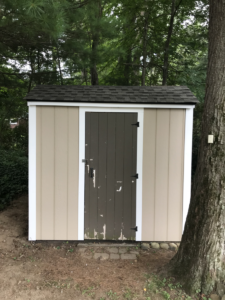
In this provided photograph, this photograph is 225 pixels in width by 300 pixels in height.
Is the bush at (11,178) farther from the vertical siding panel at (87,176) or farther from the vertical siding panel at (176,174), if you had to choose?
the vertical siding panel at (176,174)

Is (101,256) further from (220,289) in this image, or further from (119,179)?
(220,289)

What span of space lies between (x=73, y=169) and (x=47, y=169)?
1.34ft

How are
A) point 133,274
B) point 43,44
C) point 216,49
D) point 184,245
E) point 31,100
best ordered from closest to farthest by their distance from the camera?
point 216,49 → point 184,245 → point 133,274 → point 31,100 → point 43,44

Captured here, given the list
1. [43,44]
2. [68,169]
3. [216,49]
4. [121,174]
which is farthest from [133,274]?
[43,44]

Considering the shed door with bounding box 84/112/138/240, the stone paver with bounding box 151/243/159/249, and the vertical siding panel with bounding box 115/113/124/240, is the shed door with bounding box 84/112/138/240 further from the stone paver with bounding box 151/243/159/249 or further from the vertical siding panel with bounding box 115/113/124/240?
→ the stone paver with bounding box 151/243/159/249

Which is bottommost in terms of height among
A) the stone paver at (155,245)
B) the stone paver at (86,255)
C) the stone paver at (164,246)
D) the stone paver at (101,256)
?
the stone paver at (164,246)

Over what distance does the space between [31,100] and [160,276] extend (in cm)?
297

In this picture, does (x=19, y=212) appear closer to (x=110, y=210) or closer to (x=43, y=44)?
(x=110, y=210)

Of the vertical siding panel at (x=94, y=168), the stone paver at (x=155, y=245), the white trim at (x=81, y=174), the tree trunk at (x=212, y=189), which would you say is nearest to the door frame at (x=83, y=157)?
the white trim at (x=81, y=174)

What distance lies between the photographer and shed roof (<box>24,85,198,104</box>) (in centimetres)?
353

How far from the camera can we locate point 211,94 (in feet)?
7.86

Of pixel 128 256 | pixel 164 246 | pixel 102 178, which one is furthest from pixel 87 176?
pixel 164 246

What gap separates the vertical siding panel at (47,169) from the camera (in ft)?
11.8

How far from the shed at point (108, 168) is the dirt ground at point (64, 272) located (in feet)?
0.98
